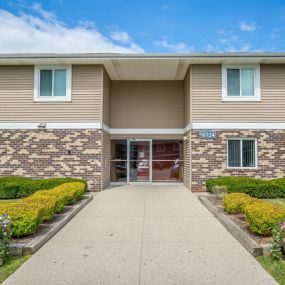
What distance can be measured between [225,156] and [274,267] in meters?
7.95

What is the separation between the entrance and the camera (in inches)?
597

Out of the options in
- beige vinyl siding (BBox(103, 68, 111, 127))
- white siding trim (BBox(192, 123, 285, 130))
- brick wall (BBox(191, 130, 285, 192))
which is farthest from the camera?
beige vinyl siding (BBox(103, 68, 111, 127))

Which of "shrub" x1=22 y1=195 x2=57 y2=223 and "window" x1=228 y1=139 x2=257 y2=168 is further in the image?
"window" x1=228 y1=139 x2=257 y2=168

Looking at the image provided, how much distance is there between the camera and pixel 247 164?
12383mm

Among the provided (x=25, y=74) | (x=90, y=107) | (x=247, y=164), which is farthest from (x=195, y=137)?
(x=25, y=74)

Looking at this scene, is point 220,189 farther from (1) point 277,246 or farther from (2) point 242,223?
(1) point 277,246

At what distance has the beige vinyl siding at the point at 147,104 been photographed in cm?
1502

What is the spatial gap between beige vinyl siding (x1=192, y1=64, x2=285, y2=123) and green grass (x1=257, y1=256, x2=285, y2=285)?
26.4ft

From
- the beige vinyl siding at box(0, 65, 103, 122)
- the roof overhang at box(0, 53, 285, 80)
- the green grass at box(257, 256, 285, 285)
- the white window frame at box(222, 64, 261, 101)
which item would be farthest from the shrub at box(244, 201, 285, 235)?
the beige vinyl siding at box(0, 65, 103, 122)

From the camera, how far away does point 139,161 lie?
1526cm

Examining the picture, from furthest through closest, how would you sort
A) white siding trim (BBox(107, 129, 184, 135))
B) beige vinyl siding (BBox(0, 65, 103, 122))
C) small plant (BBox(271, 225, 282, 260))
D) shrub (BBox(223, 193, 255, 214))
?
white siding trim (BBox(107, 129, 184, 135))
beige vinyl siding (BBox(0, 65, 103, 122))
shrub (BBox(223, 193, 255, 214))
small plant (BBox(271, 225, 282, 260))

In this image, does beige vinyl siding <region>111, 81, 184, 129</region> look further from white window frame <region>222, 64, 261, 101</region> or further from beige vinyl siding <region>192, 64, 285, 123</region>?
white window frame <region>222, 64, 261, 101</region>

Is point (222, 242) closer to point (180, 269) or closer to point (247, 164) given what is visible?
point (180, 269)

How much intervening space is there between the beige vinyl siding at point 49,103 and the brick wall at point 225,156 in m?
4.49
